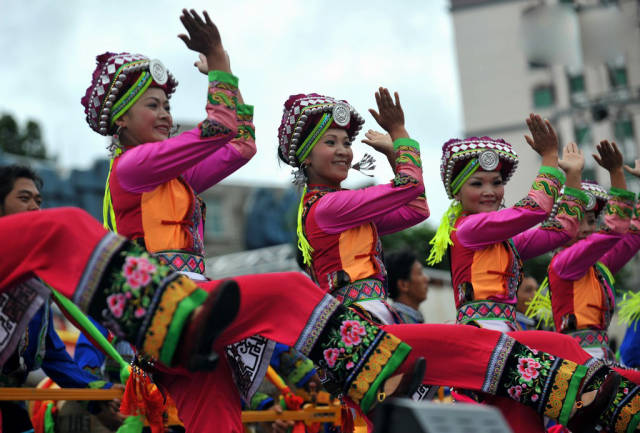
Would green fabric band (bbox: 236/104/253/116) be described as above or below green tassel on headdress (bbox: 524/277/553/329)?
above

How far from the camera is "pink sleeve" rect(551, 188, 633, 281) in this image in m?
6.10

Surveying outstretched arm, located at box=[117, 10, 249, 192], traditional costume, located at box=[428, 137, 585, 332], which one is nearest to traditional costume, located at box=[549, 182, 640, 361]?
traditional costume, located at box=[428, 137, 585, 332]

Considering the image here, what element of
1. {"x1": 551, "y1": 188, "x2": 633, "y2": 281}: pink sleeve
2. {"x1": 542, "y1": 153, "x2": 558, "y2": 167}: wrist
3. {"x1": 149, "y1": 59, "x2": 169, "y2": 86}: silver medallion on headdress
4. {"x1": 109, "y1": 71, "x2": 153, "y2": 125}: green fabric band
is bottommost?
{"x1": 551, "y1": 188, "x2": 633, "y2": 281}: pink sleeve

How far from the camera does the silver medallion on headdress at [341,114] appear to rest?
16.7 ft

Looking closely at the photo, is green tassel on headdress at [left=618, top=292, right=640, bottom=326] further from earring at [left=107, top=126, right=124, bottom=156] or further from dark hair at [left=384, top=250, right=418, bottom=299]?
earring at [left=107, top=126, right=124, bottom=156]

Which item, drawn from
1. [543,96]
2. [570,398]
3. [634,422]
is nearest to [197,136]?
[570,398]

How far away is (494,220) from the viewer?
5.20 metres

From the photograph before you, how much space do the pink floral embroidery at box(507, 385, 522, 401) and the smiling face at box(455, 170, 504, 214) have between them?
154 cm

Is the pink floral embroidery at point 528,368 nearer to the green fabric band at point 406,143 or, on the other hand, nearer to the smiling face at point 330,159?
the green fabric band at point 406,143

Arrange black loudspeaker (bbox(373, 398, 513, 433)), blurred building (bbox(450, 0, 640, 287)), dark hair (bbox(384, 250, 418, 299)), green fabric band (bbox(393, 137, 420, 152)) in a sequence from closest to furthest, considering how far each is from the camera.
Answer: black loudspeaker (bbox(373, 398, 513, 433)), green fabric band (bbox(393, 137, 420, 152)), dark hair (bbox(384, 250, 418, 299)), blurred building (bbox(450, 0, 640, 287))

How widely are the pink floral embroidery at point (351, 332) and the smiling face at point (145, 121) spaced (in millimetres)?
1476

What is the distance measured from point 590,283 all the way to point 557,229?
55 cm

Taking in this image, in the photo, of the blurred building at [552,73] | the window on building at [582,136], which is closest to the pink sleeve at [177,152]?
the blurred building at [552,73]

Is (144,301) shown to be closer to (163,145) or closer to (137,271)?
(137,271)
